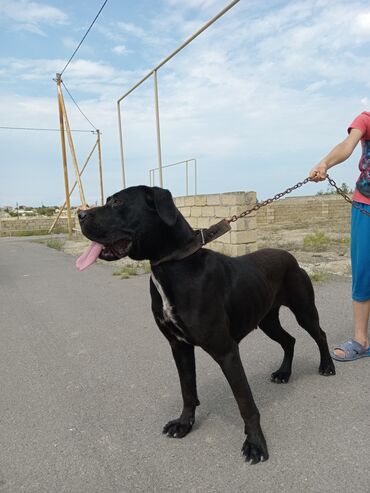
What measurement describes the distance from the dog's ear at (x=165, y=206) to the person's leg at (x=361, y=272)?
197 cm

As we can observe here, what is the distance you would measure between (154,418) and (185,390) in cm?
37

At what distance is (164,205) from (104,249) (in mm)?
399

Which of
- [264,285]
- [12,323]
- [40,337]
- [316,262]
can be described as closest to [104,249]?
[264,285]

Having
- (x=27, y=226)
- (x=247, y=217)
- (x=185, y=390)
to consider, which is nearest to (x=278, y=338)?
(x=185, y=390)

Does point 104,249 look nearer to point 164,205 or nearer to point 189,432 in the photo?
point 164,205

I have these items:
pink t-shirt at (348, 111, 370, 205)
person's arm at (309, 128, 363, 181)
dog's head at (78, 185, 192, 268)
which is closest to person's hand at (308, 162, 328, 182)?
person's arm at (309, 128, 363, 181)

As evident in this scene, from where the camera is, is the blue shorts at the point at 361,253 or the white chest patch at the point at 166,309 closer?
the white chest patch at the point at 166,309

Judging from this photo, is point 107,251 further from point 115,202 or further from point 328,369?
point 328,369

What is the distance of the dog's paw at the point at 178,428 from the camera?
267 cm

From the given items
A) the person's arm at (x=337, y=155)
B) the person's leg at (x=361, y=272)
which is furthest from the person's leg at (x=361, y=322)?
the person's arm at (x=337, y=155)

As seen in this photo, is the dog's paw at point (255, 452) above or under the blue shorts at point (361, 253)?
under

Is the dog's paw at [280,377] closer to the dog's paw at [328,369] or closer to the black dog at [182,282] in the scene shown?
the dog's paw at [328,369]

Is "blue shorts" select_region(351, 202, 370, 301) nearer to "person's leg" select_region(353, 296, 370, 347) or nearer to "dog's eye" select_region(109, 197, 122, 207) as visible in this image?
"person's leg" select_region(353, 296, 370, 347)

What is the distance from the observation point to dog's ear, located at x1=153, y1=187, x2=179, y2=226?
7.47 feet
